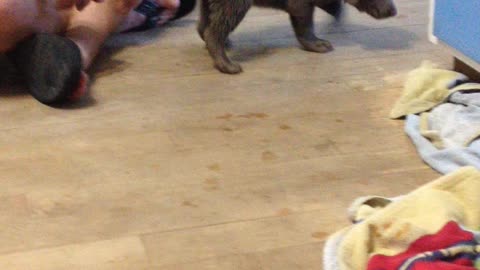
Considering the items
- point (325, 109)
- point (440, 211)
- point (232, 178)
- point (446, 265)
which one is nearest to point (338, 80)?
A: point (325, 109)

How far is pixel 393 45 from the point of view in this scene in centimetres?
213

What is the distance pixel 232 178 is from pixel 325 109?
376 mm

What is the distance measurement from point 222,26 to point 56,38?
42 cm

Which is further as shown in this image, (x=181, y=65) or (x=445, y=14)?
(x=181, y=65)

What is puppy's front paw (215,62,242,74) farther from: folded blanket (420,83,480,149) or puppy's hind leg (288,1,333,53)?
folded blanket (420,83,480,149)

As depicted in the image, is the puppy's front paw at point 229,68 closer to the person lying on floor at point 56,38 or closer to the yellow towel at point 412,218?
the person lying on floor at point 56,38

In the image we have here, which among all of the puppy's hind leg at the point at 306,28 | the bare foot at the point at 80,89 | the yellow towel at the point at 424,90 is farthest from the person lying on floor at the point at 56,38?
the yellow towel at the point at 424,90

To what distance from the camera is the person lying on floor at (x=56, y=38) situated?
1.73 metres

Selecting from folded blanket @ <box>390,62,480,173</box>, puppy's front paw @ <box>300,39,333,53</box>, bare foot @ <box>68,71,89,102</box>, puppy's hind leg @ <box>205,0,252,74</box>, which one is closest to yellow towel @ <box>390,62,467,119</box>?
folded blanket @ <box>390,62,480,173</box>

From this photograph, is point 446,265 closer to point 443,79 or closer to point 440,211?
point 440,211

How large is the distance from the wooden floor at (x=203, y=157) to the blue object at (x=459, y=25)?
0.16 metres

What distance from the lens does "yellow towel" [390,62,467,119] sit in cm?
170

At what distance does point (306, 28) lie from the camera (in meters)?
2.11

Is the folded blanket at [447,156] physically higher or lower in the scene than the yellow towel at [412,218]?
lower
